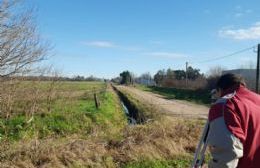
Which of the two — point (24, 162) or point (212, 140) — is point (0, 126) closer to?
point (24, 162)

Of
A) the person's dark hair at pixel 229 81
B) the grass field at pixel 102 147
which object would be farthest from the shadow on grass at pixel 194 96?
the person's dark hair at pixel 229 81

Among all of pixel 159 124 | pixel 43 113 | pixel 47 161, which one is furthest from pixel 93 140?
pixel 43 113

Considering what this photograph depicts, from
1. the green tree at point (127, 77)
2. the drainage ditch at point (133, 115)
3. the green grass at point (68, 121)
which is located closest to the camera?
the green grass at point (68, 121)

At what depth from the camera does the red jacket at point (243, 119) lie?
12.0 ft

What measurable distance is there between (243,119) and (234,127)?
0.16 m

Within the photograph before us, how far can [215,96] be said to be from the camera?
423 cm

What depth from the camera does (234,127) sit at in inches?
143

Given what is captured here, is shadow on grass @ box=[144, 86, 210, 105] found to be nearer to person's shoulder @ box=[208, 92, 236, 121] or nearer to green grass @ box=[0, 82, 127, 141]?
green grass @ box=[0, 82, 127, 141]

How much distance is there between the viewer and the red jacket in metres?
3.66

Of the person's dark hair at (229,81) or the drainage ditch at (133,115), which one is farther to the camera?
the drainage ditch at (133,115)

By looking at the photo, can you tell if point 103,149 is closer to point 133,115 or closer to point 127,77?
point 133,115

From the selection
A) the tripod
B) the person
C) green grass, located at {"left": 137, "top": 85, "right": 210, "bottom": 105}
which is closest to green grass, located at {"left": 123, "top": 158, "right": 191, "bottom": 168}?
the tripod

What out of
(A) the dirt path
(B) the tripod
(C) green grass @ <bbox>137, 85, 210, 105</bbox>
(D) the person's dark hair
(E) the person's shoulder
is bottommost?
(C) green grass @ <bbox>137, 85, 210, 105</bbox>

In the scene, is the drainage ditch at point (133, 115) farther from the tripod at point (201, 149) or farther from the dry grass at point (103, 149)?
the tripod at point (201, 149)
